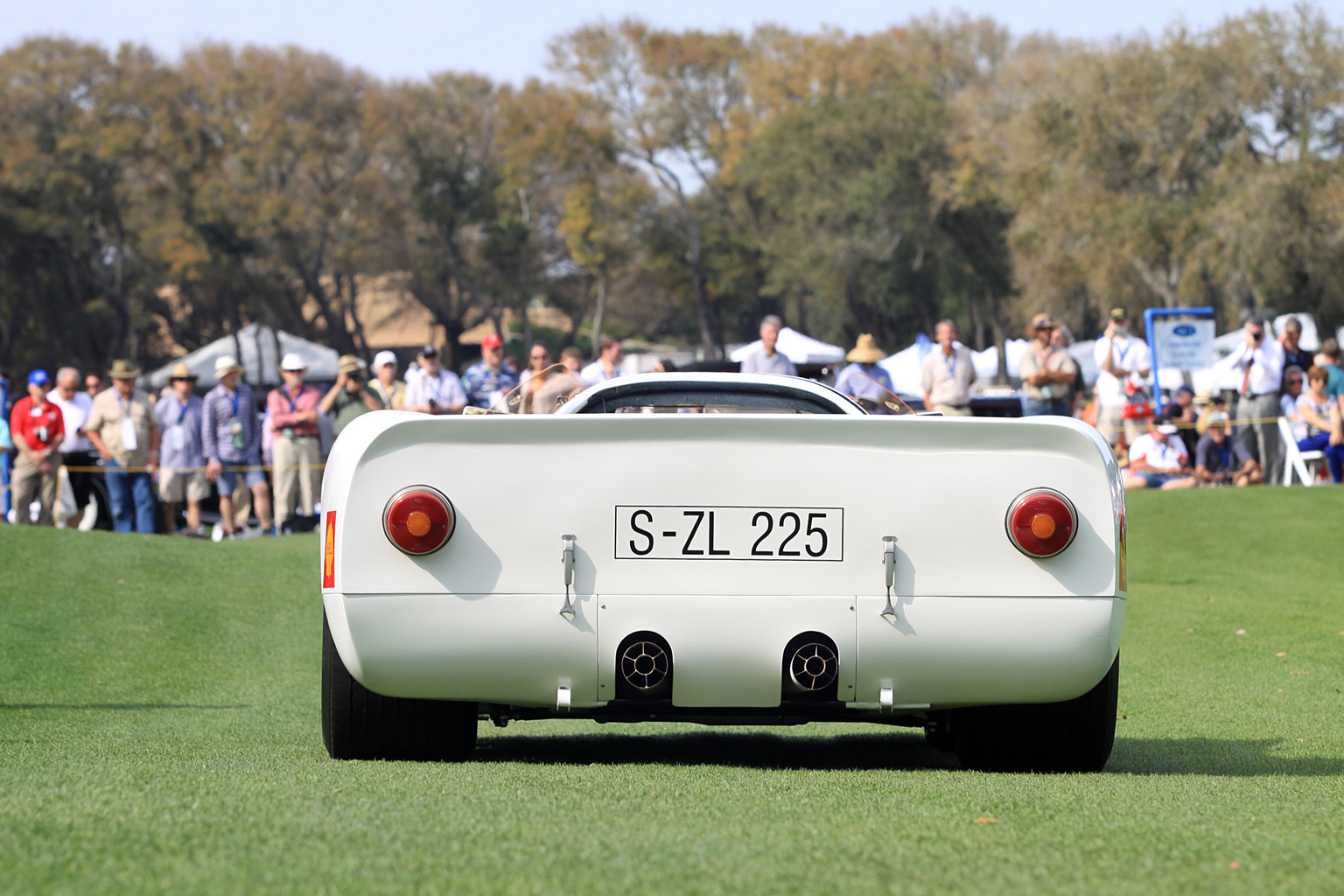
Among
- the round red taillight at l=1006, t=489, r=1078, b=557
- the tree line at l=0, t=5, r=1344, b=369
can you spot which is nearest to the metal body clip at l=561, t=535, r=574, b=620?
the round red taillight at l=1006, t=489, r=1078, b=557

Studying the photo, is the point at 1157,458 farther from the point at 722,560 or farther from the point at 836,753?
the point at 722,560

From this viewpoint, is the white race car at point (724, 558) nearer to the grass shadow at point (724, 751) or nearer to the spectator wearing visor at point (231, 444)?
the grass shadow at point (724, 751)

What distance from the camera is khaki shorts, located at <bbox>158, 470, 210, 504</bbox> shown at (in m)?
16.3

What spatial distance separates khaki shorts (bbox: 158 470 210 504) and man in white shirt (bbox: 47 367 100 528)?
2.84ft

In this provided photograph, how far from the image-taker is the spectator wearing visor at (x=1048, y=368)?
48.0 ft

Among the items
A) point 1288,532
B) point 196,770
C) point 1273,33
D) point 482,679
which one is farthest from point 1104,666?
point 1273,33

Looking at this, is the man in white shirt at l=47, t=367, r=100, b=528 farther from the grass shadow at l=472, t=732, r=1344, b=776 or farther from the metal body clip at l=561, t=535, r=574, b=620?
the metal body clip at l=561, t=535, r=574, b=620

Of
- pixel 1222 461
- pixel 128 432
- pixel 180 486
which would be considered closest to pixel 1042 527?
pixel 128 432

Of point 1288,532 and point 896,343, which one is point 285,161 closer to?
point 896,343

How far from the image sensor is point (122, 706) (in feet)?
22.1

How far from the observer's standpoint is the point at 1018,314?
2184 inches

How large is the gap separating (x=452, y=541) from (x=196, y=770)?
960 millimetres

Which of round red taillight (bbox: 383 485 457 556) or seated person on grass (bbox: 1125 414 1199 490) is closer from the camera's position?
round red taillight (bbox: 383 485 457 556)

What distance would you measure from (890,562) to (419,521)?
128cm
